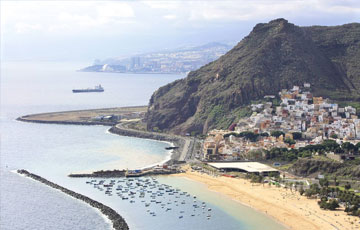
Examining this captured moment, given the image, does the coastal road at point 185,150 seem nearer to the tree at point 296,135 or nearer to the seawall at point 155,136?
the seawall at point 155,136

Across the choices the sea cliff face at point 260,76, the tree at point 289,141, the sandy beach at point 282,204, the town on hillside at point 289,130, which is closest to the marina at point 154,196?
the sandy beach at point 282,204

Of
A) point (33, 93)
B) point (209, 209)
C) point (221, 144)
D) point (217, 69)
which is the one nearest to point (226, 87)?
point (217, 69)

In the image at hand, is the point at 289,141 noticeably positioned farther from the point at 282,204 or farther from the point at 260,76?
the point at 282,204

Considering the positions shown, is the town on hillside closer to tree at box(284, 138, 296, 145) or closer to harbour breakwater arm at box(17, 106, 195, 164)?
tree at box(284, 138, 296, 145)

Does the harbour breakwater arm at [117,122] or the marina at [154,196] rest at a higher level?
the harbour breakwater arm at [117,122]

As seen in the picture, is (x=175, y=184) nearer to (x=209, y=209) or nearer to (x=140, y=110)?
(x=209, y=209)
